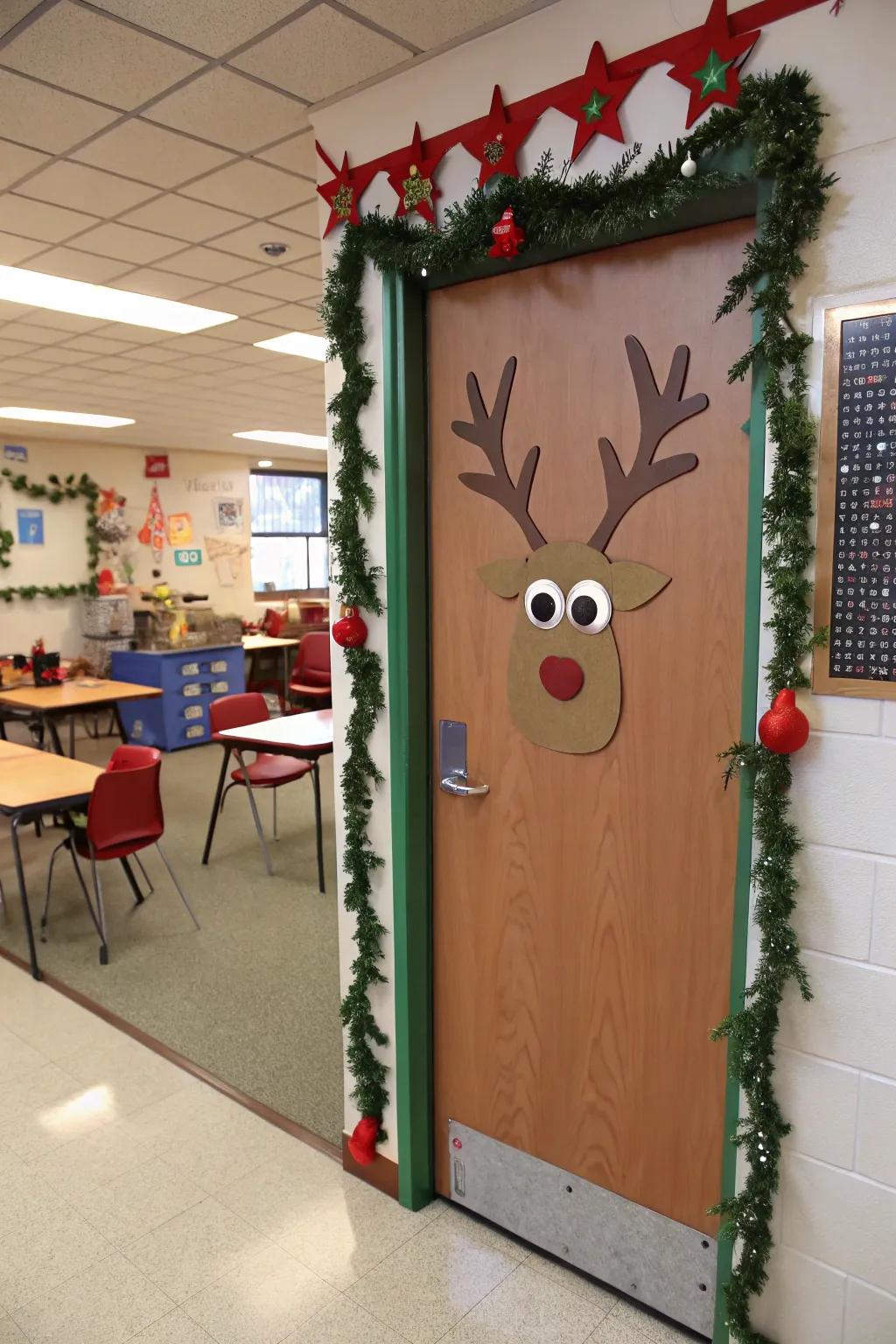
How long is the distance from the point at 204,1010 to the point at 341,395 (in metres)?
2.39

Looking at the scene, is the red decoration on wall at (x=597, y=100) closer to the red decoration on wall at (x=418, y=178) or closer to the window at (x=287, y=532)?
the red decoration on wall at (x=418, y=178)

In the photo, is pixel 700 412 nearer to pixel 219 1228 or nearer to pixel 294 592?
pixel 219 1228

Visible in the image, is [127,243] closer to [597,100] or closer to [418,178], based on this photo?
[418,178]

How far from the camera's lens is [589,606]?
1.98 m

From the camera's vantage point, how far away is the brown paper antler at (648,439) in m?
1.80

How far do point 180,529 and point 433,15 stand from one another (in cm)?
795

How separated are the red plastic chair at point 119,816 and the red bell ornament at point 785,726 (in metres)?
2.87

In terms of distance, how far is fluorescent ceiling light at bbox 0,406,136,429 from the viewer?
6.78m

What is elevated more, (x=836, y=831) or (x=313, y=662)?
(x=836, y=831)

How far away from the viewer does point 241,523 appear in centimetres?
997

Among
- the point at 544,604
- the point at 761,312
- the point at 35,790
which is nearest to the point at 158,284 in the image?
the point at 35,790

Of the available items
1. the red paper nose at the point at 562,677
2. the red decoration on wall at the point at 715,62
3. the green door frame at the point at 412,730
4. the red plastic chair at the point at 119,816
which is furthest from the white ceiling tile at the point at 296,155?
the red plastic chair at the point at 119,816

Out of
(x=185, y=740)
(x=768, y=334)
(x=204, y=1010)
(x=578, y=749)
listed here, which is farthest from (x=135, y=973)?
(x=185, y=740)

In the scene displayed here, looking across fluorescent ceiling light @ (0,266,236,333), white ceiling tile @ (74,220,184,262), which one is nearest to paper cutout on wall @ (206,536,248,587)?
fluorescent ceiling light @ (0,266,236,333)
